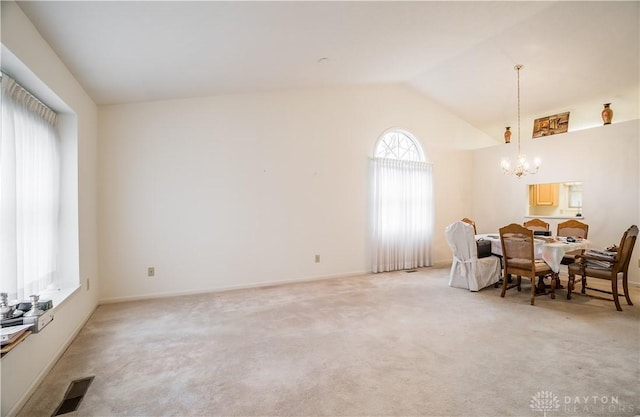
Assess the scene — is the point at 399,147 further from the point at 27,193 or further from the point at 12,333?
the point at 12,333

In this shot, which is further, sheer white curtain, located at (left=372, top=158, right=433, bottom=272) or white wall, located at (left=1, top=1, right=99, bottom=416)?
sheer white curtain, located at (left=372, top=158, right=433, bottom=272)

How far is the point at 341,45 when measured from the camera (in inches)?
133

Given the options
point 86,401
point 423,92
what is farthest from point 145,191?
point 423,92

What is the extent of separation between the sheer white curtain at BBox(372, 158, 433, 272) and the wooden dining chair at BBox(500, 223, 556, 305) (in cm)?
189

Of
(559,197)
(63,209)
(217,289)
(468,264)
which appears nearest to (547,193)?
(559,197)

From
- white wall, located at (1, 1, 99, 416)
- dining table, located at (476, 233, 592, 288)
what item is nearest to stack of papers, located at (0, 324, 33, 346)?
white wall, located at (1, 1, 99, 416)

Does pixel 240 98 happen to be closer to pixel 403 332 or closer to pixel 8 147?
pixel 8 147

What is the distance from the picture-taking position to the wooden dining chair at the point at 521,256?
3674 mm

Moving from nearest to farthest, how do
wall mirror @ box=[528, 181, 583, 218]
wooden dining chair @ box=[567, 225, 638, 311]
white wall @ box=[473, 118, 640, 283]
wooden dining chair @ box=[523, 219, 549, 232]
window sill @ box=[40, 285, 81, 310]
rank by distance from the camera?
1. window sill @ box=[40, 285, 81, 310]
2. wooden dining chair @ box=[567, 225, 638, 311]
3. white wall @ box=[473, 118, 640, 283]
4. wooden dining chair @ box=[523, 219, 549, 232]
5. wall mirror @ box=[528, 181, 583, 218]

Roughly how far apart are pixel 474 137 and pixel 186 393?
22.6ft

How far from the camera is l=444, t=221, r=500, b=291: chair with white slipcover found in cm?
422

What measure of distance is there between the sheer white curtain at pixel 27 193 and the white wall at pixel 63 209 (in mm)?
146

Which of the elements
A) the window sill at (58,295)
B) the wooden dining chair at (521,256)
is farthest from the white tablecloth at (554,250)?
the window sill at (58,295)

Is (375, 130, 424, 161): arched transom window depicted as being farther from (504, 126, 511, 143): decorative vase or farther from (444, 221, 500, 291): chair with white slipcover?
(444, 221, 500, 291): chair with white slipcover
